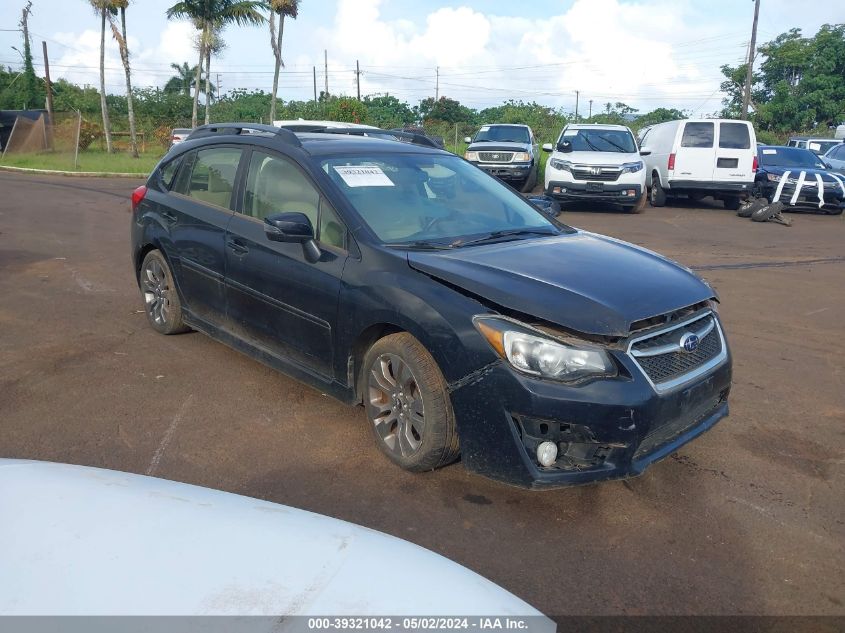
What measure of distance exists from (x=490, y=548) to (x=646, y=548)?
2.19ft

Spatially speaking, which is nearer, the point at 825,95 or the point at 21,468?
the point at 21,468

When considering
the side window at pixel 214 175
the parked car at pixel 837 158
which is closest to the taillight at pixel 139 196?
the side window at pixel 214 175

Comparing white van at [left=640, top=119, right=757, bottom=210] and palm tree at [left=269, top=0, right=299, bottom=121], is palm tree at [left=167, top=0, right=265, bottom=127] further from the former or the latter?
→ white van at [left=640, top=119, right=757, bottom=210]

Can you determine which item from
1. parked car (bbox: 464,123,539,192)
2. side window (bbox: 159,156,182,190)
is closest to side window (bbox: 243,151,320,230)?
side window (bbox: 159,156,182,190)

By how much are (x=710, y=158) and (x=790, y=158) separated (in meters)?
2.49

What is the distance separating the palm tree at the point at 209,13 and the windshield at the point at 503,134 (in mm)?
16967

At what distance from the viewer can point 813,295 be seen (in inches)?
316

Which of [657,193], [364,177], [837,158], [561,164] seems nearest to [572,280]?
[364,177]

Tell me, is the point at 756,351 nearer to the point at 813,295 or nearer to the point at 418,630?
the point at 813,295

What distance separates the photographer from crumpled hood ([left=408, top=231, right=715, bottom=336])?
328 centimetres

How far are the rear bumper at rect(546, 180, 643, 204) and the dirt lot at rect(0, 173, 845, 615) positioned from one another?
8392 mm

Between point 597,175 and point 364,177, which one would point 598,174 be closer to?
point 597,175

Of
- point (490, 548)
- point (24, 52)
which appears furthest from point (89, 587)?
point (24, 52)

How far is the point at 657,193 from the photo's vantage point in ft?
57.5
